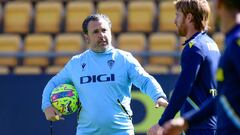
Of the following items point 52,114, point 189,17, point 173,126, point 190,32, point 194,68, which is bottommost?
point 52,114

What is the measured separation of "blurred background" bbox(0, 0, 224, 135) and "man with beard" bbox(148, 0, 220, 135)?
14.1ft

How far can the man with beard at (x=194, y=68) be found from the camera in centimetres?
568

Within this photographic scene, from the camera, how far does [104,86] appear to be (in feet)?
22.6

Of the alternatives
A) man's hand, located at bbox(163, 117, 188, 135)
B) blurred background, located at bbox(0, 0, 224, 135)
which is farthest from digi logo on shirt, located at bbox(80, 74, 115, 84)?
blurred background, located at bbox(0, 0, 224, 135)

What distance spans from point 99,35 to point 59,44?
226 inches

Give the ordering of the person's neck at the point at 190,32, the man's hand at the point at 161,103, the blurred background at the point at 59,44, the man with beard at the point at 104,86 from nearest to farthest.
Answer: the person's neck at the point at 190,32, the man's hand at the point at 161,103, the man with beard at the point at 104,86, the blurred background at the point at 59,44

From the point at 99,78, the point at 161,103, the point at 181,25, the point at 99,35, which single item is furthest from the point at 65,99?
the point at 181,25

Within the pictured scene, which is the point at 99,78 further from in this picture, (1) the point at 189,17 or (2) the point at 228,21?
(2) the point at 228,21

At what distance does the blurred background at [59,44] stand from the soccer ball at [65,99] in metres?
3.45

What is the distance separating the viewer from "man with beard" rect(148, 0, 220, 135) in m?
5.68

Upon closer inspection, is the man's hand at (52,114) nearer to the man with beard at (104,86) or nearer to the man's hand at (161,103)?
the man with beard at (104,86)

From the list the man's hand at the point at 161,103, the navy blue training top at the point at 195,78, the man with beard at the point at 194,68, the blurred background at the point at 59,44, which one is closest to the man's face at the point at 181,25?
the man with beard at the point at 194,68

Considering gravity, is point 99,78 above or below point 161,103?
above

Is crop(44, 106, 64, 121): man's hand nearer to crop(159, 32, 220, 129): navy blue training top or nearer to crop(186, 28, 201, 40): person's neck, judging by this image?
crop(159, 32, 220, 129): navy blue training top
